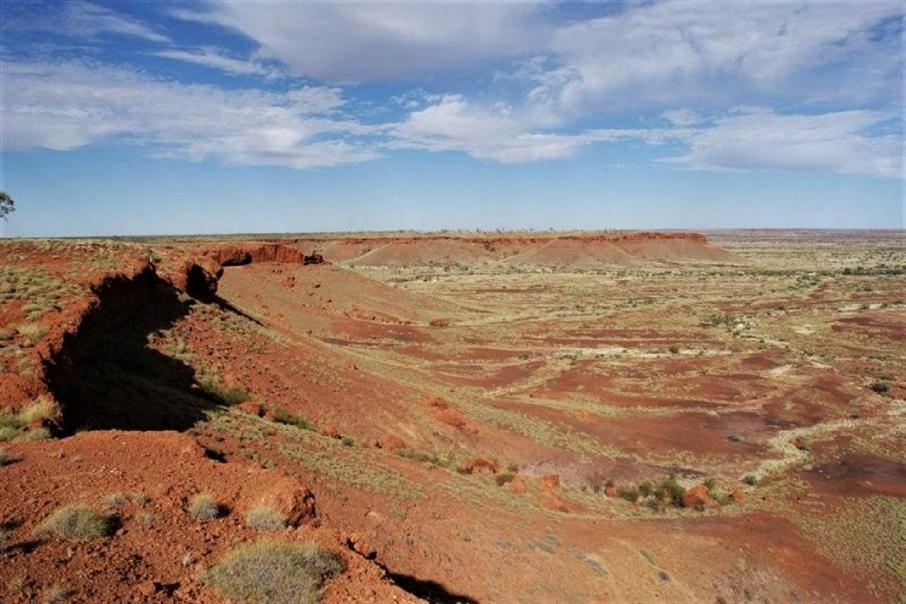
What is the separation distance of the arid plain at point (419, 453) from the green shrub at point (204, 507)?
41 millimetres

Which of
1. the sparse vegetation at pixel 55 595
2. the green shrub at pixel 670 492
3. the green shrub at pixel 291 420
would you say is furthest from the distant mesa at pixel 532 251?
the sparse vegetation at pixel 55 595

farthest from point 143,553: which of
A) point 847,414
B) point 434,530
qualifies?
point 847,414

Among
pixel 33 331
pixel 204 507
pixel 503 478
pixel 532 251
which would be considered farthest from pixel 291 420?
pixel 532 251

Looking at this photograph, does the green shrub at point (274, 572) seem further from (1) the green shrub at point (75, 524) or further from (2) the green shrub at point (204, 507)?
(1) the green shrub at point (75, 524)

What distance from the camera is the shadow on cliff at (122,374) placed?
12.6 metres

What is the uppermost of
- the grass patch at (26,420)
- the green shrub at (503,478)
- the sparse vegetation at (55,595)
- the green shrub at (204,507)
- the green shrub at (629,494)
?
the grass patch at (26,420)

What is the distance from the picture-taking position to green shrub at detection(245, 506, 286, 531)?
357 inches

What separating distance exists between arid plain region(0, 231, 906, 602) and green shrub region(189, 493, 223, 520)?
4 cm

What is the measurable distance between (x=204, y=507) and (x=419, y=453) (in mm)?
11948

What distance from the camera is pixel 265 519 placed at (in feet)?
30.0

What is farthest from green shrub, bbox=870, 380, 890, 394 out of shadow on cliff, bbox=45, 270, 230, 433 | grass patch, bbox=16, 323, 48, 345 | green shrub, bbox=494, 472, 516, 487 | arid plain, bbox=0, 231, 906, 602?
grass patch, bbox=16, 323, 48, 345

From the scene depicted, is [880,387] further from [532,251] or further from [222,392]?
[532,251]

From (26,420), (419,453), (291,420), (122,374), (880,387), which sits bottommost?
(880,387)

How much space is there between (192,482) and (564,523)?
9.76 metres
